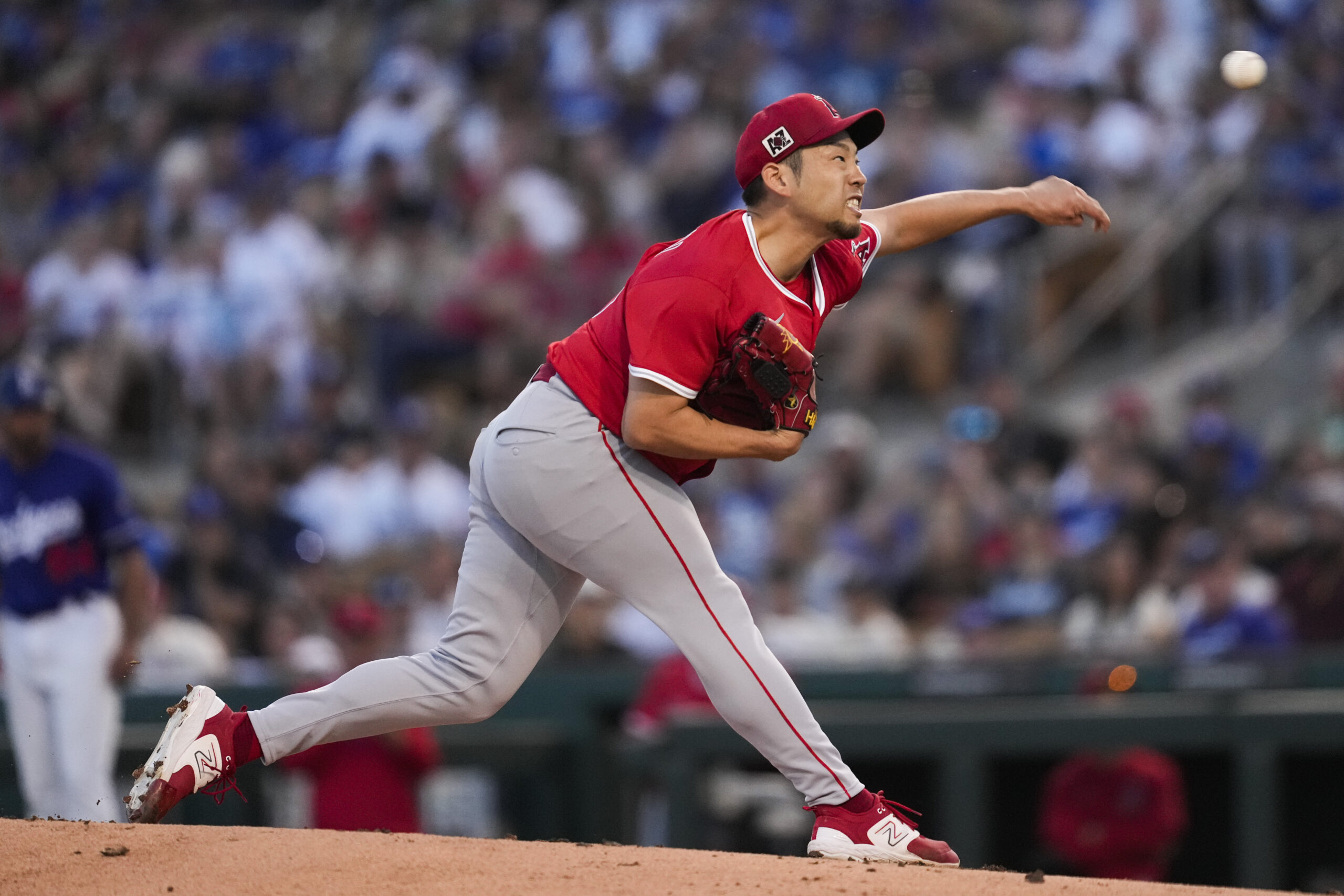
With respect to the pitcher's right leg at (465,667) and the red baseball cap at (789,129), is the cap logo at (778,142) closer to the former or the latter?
the red baseball cap at (789,129)

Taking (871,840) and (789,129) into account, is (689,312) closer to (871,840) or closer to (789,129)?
(789,129)

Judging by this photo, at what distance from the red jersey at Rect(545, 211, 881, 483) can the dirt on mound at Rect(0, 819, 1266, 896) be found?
94cm

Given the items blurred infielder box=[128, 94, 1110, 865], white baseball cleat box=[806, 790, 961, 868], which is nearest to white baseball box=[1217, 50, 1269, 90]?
blurred infielder box=[128, 94, 1110, 865]

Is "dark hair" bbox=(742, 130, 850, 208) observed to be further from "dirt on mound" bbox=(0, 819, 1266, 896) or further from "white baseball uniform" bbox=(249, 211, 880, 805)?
"dirt on mound" bbox=(0, 819, 1266, 896)

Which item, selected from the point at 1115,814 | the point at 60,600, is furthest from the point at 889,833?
the point at 60,600

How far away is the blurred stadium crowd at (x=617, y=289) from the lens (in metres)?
8.88

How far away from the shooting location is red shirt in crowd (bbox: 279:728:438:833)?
664 centimetres

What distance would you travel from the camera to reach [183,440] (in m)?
11.6

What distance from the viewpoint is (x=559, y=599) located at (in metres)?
4.16

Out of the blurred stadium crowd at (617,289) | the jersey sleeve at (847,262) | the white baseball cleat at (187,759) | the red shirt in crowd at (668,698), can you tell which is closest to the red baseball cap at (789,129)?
the jersey sleeve at (847,262)

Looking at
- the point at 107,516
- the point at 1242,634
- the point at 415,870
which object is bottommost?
the point at 415,870

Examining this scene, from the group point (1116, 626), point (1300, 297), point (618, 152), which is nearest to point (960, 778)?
point (1116, 626)

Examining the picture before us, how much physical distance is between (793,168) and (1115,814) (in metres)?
3.78

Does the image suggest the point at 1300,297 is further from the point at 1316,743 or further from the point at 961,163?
the point at 1316,743
